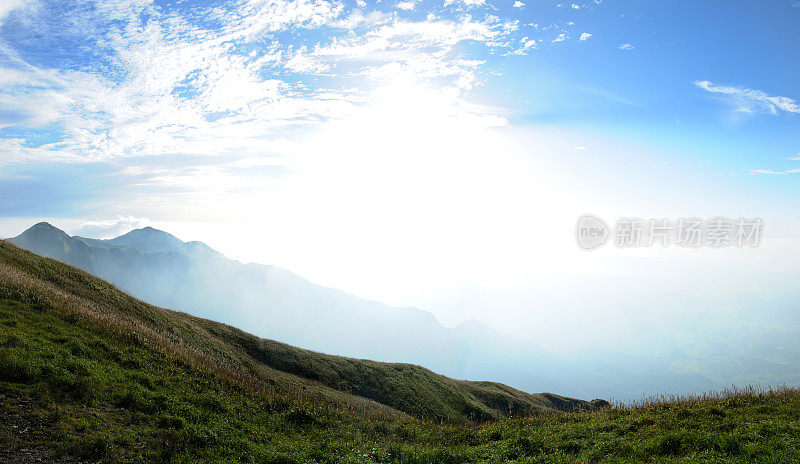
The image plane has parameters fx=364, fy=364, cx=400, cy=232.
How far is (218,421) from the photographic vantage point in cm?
1702

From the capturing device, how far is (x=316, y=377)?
44812 millimetres

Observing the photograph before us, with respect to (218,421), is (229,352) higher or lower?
lower

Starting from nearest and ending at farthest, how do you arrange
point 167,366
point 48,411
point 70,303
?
point 48,411 → point 167,366 → point 70,303

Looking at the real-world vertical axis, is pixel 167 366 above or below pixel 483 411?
above

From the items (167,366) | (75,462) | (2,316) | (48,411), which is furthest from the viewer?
(167,366)

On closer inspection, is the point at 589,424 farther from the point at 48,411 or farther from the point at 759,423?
the point at 48,411

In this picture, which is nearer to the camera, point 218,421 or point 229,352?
point 218,421

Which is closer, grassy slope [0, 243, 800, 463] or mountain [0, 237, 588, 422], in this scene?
grassy slope [0, 243, 800, 463]

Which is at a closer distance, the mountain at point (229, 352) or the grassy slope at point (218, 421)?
the grassy slope at point (218, 421)

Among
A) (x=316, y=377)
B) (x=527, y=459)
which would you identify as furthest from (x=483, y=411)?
(x=527, y=459)

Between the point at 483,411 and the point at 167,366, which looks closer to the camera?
the point at 167,366

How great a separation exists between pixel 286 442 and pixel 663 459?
15678 mm

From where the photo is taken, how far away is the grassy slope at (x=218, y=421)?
13000 mm

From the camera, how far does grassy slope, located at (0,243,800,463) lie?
13.0 m
